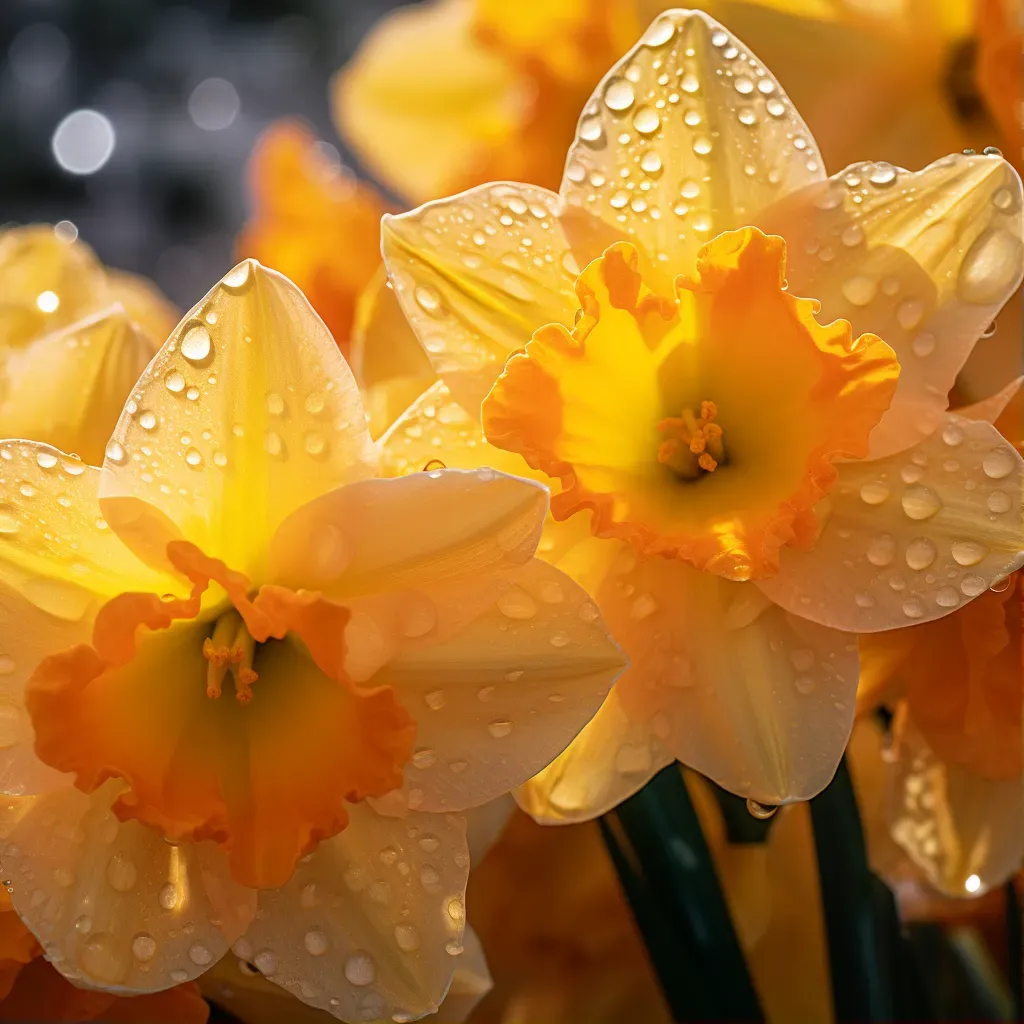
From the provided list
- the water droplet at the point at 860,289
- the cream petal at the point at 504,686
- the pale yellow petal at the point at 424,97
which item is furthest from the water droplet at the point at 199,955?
the pale yellow petal at the point at 424,97

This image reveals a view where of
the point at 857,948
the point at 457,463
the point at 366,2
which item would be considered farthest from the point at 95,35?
the point at 857,948

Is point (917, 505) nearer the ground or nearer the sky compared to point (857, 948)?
nearer the sky

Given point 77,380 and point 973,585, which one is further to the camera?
point 77,380

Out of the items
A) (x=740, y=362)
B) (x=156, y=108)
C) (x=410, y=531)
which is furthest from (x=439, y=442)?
(x=156, y=108)

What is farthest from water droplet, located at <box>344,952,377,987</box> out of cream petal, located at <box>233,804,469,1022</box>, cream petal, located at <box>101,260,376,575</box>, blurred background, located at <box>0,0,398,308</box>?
blurred background, located at <box>0,0,398,308</box>

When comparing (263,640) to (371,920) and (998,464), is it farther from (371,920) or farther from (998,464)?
(998,464)

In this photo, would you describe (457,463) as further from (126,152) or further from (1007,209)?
(126,152)

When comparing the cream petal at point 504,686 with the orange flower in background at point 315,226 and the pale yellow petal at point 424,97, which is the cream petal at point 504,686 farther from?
the pale yellow petal at point 424,97
